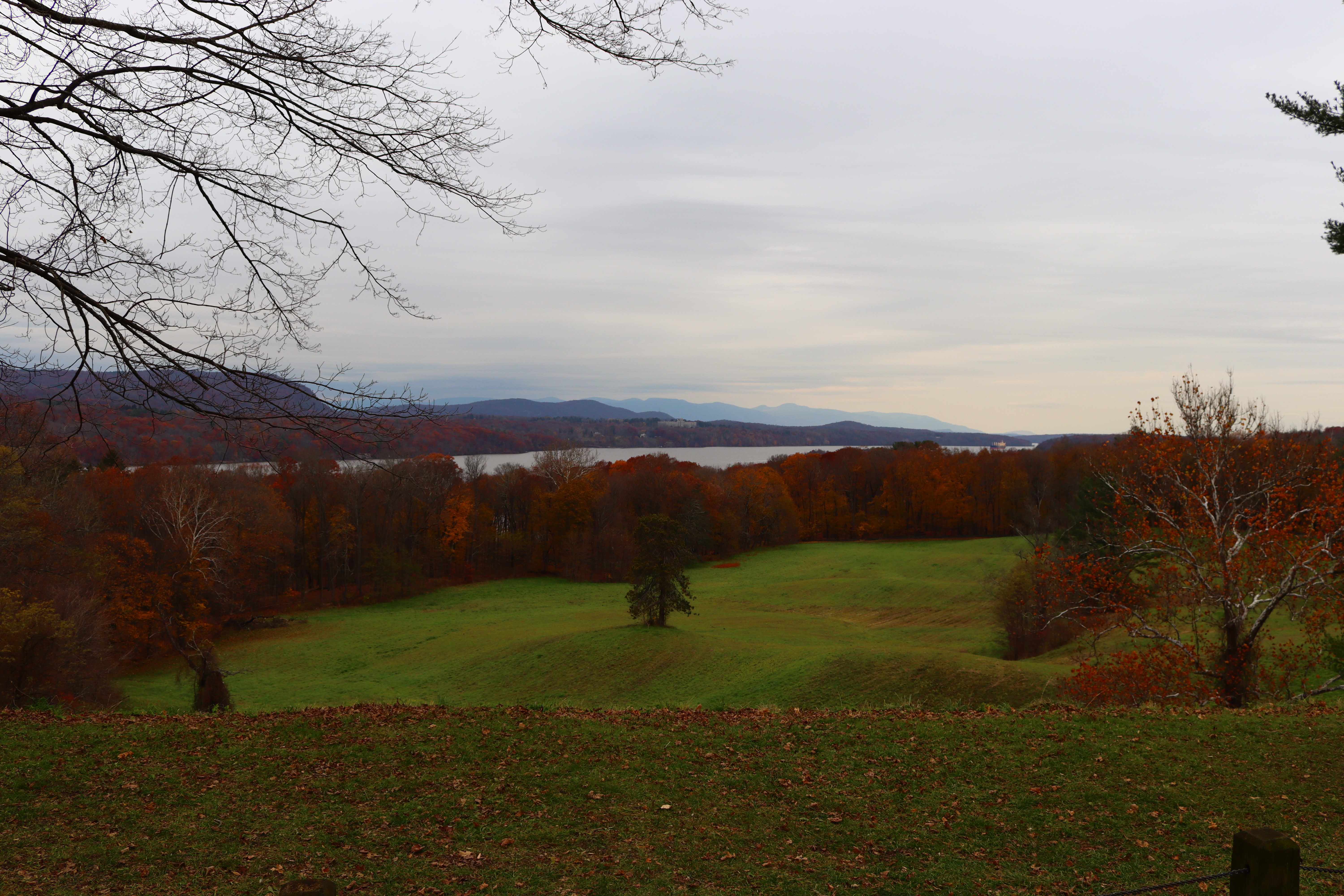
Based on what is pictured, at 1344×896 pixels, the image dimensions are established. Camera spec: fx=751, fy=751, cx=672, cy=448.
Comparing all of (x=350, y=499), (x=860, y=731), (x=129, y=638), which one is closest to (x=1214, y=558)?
(x=860, y=731)

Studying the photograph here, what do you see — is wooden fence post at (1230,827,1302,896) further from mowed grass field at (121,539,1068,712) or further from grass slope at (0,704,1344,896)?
mowed grass field at (121,539,1068,712)

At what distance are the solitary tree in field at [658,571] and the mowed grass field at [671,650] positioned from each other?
1097 millimetres

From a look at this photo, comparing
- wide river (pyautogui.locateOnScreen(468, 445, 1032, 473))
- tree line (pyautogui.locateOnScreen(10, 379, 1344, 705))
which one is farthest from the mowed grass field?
wide river (pyautogui.locateOnScreen(468, 445, 1032, 473))

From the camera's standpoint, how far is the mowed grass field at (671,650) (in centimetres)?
2216

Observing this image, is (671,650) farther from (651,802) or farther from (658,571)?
(651,802)

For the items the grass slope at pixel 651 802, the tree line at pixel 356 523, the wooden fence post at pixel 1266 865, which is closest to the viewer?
the wooden fence post at pixel 1266 865

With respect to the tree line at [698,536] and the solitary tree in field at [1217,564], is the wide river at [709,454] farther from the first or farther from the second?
the solitary tree in field at [1217,564]

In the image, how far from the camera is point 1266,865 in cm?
339

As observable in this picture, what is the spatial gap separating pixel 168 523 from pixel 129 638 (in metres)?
7.05

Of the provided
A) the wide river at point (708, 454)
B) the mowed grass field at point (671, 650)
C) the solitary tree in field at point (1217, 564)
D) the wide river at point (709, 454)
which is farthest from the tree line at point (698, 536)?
the wide river at point (709, 454)

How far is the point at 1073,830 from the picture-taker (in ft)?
21.7

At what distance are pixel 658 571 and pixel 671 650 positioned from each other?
4.75 metres

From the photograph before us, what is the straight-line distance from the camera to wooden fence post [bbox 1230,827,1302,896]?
3.38 m

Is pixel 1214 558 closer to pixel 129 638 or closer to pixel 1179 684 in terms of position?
pixel 1179 684
